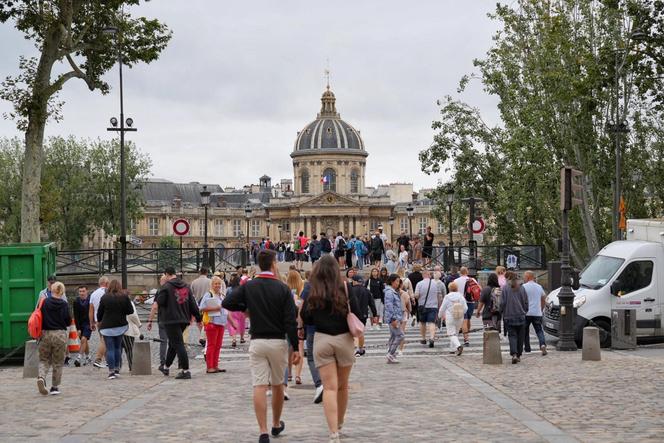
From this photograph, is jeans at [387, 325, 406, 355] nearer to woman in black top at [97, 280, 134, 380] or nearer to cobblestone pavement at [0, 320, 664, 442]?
cobblestone pavement at [0, 320, 664, 442]

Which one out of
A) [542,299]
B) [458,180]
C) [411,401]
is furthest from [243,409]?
[458,180]

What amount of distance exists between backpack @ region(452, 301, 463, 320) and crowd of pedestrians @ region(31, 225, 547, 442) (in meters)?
0.02

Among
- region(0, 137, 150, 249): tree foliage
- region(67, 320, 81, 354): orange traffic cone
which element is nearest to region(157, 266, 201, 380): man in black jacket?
region(67, 320, 81, 354): orange traffic cone

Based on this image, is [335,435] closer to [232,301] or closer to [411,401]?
[232,301]

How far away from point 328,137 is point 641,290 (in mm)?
144848

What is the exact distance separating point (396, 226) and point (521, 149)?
134 metres

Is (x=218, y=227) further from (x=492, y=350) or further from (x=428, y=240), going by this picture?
(x=492, y=350)

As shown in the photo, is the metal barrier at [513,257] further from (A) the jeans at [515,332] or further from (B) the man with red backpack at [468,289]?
(A) the jeans at [515,332]

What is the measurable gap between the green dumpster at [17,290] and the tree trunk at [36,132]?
9645mm

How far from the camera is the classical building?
162m

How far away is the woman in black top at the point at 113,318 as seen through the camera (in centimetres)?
1808

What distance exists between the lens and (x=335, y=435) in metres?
10.5

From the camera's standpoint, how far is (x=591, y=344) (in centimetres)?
1961

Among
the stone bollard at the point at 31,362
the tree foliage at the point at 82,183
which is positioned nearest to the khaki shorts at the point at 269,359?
the stone bollard at the point at 31,362
